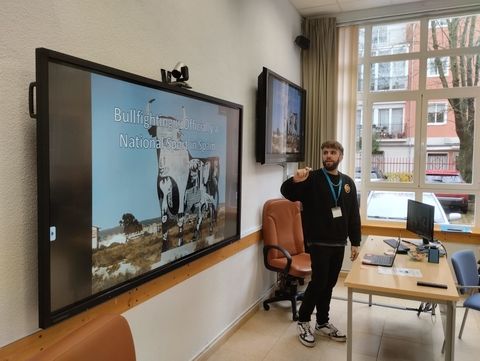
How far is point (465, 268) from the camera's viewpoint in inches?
126

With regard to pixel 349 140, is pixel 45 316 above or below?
below

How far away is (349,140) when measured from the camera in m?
4.94

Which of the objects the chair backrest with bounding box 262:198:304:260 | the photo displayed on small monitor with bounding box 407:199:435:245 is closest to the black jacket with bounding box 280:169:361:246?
the chair backrest with bounding box 262:198:304:260

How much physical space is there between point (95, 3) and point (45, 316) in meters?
1.38

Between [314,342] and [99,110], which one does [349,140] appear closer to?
[314,342]

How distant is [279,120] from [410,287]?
2093mm

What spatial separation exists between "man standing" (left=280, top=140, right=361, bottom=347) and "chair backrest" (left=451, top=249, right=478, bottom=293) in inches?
31.0

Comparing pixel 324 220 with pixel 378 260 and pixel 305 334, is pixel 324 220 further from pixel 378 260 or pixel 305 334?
pixel 305 334

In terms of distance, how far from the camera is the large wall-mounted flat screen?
148cm

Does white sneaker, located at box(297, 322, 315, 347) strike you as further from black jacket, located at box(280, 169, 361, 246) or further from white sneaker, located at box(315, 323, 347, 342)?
black jacket, located at box(280, 169, 361, 246)

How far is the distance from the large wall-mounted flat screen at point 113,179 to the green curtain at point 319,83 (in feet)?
8.18

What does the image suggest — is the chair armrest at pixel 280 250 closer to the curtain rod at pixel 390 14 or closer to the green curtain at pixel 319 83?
the green curtain at pixel 319 83

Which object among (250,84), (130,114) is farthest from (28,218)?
(250,84)

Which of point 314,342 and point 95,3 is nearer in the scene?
point 95,3
